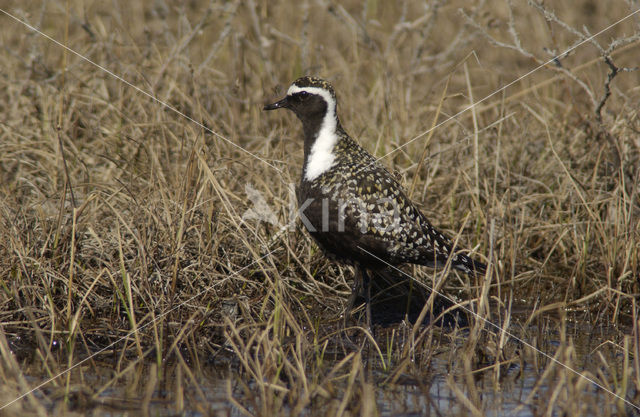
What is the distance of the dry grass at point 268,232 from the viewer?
4176 mm

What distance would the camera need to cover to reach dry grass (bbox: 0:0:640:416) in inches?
164

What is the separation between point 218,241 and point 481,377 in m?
1.98

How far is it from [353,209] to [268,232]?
3.45 feet

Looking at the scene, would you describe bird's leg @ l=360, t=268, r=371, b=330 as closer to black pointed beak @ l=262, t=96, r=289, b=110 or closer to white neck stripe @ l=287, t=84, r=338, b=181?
white neck stripe @ l=287, t=84, r=338, b=181

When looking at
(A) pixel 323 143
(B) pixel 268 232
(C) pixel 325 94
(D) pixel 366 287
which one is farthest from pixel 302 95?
(D) pixel 366 287

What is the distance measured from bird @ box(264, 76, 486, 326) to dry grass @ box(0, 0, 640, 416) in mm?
284

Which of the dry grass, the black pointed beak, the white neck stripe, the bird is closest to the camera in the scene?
the dry grass

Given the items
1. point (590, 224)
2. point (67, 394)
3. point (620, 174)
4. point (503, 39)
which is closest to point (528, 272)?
point (590, 224)

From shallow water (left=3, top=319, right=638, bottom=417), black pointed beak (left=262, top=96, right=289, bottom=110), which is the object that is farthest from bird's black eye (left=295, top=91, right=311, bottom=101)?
shallow water (left=3, top=319, right=638, bottom=417)

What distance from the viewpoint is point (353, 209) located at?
508cm

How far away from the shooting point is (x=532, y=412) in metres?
3.89

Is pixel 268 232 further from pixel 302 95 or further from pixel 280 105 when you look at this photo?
pixel 302 95

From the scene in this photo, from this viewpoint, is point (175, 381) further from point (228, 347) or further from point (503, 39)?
point (503, 39)

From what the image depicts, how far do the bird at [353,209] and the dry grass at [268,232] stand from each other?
28 cm
